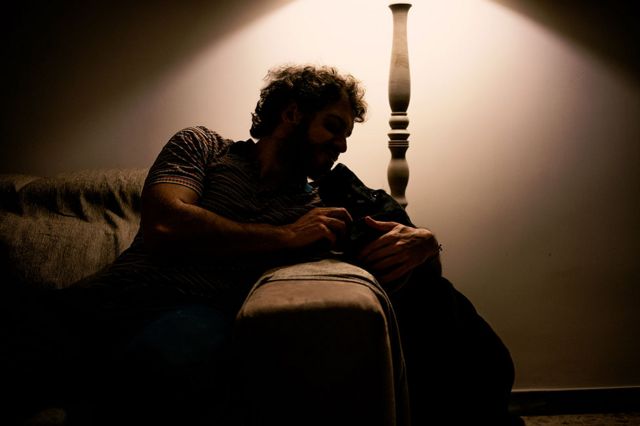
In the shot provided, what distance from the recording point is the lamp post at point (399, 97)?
142 cm

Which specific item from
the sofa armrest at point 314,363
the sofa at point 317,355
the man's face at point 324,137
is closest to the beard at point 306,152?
the man's face at point 324,137

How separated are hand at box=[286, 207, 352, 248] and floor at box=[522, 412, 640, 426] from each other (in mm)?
1074

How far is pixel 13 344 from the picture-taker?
0.80 meters

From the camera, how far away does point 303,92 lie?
1312 millimetres

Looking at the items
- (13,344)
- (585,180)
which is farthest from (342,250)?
(585,180)

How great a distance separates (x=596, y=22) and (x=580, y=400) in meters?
1.30

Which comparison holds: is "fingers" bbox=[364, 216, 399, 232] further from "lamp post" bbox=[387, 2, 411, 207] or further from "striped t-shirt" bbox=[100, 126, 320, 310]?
"lamp post" bbox=[387, 2, 411, 207]

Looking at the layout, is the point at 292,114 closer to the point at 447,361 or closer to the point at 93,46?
the point at 447,361

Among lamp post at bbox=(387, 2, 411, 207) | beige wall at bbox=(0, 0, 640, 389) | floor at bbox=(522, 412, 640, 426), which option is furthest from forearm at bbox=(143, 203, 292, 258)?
floor at bbox=(522, 412, 640, 426)

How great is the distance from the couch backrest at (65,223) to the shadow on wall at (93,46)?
35 cm

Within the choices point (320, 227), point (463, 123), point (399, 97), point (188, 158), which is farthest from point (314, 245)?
point (463, 123)

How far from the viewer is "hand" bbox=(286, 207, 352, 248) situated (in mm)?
1051

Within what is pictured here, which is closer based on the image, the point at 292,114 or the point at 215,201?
the point at 215,201

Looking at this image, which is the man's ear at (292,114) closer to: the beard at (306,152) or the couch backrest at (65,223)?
the beard at (306,152)
